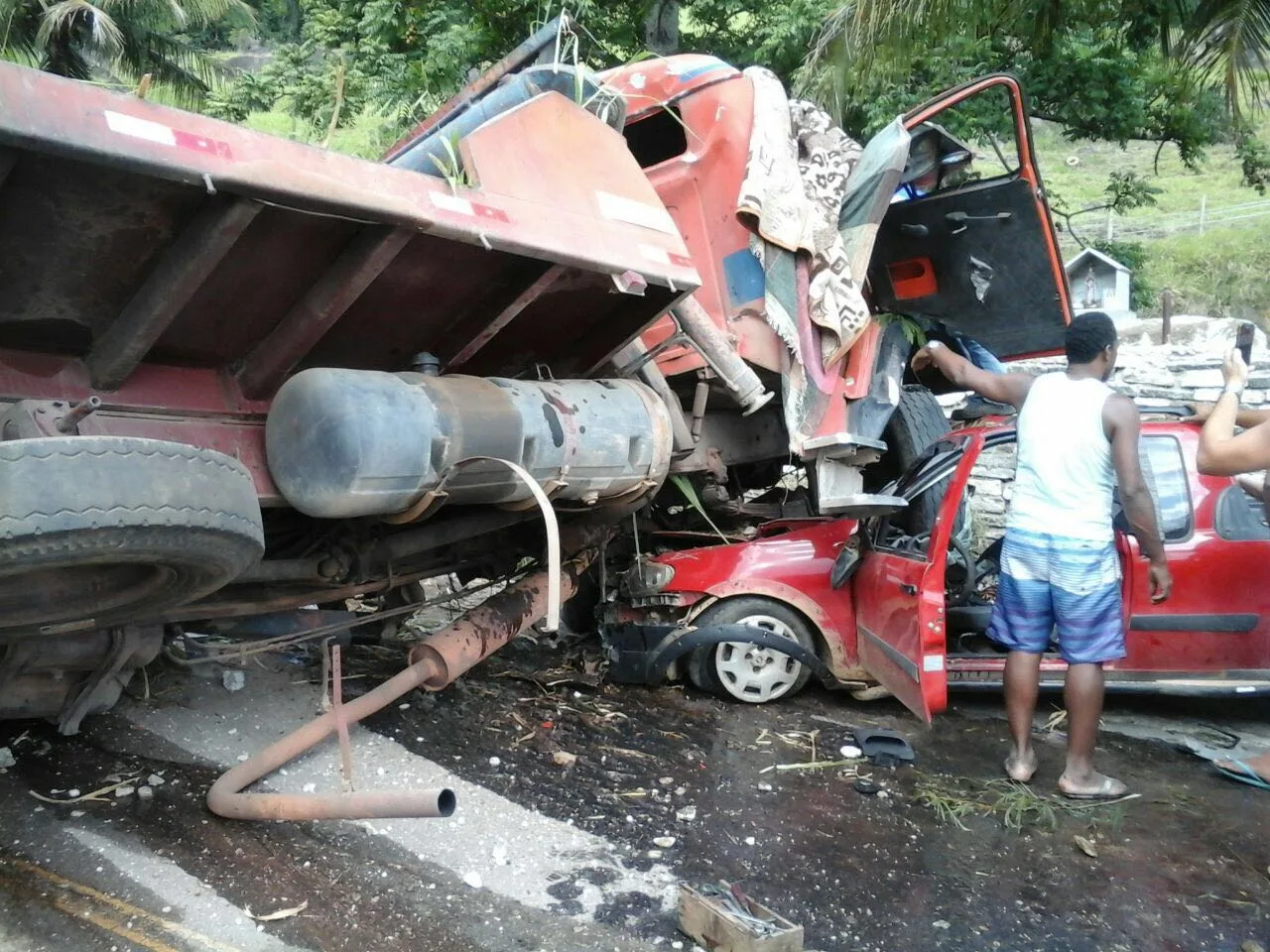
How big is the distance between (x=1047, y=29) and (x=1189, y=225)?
19.9 metres

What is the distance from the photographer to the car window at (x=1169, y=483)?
4.29m

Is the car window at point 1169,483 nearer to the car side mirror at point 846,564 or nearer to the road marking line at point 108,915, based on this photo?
the car side mirror at point 846,564

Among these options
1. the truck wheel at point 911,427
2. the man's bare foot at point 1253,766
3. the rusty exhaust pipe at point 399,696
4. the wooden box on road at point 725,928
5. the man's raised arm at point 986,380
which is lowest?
the man's bare foot at point 1253,766

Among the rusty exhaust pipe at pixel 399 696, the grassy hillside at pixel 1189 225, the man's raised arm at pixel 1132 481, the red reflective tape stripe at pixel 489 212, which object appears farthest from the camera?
the grassy hillside at pixel 1189 225

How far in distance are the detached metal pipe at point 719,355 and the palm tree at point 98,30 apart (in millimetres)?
16671

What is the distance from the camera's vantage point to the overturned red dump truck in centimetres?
223

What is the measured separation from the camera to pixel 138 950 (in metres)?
2.38

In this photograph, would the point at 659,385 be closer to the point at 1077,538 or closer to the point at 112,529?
the point at 1077,538

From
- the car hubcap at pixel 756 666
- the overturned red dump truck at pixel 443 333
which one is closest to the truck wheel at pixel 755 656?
the car hubcap at pixel 756 666

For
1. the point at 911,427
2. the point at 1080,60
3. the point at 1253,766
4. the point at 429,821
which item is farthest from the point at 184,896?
the point at 1080,60

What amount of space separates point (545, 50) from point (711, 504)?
2.30 m

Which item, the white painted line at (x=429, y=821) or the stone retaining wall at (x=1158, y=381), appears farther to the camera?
the stone retaining wall at (x=1158, y=381)

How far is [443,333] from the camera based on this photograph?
3.31 meters

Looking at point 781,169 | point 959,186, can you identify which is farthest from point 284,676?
point 959,186
